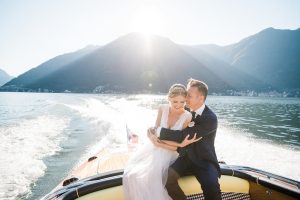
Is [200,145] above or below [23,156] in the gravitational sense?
above

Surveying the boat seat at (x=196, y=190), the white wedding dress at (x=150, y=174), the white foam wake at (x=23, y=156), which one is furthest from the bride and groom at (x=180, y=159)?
the white foam wake at (x=23, y=156)

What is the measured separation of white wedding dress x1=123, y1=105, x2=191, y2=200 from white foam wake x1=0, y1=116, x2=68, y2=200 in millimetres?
6082

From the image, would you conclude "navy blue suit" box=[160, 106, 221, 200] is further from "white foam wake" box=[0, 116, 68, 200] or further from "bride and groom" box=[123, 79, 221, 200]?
"white foam wake" box=[0, 116, 68, 200]

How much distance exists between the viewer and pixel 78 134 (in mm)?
20203

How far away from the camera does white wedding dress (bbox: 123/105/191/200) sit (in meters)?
4.06

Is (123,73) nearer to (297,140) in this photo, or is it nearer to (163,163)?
(297,140)

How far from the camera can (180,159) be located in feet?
14.4

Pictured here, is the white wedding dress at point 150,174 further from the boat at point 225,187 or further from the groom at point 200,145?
the boat at point 225,187

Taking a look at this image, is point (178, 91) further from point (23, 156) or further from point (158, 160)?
point (23, 156)

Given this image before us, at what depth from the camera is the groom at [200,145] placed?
3.99 m

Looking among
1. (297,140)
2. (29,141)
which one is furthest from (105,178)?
(297,140)

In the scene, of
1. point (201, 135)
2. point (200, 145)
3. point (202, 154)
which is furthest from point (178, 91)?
point (202, 154)

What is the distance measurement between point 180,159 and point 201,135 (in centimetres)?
62

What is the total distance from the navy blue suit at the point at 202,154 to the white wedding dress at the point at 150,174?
0.12 metres
